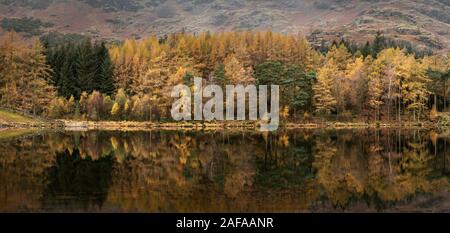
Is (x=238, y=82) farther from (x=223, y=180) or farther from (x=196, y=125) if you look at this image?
(x=223, y=180)

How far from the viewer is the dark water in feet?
71.2

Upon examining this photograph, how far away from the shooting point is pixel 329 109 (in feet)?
320

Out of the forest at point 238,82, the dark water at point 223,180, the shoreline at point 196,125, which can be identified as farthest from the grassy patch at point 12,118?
the dark water at point 223,180

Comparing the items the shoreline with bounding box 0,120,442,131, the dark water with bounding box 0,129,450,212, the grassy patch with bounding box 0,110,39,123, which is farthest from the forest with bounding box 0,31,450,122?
the dark water with bounding box 0,129,450,212

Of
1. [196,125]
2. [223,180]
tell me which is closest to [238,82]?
[196,125]

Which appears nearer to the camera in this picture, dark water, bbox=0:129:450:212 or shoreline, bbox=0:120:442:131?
dark water, bbox=0:129:450:212

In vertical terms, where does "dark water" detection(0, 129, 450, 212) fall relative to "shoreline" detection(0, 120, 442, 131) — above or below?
above

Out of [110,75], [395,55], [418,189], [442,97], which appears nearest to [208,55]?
[110,75]

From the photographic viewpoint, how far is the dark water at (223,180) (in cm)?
2169

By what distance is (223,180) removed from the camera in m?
28.2

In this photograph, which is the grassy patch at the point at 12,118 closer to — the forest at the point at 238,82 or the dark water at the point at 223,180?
the forest at the point at 238,82

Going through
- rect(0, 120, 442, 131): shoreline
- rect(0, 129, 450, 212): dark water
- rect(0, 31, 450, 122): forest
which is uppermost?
rect(0, 31, 450, 122): forest

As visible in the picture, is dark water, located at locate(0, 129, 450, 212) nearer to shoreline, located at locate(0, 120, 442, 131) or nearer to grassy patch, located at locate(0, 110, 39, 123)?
shoreline, located at locate(0, 120, 442, 131)

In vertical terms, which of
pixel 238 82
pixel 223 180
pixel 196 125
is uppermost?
pixel 238 82
